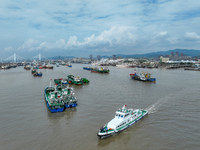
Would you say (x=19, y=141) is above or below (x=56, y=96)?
below

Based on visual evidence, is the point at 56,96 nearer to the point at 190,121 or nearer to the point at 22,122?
the point at 22,122

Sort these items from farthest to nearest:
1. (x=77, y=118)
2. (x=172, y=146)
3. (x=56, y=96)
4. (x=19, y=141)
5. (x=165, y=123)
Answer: (x=56, y=96) < (x=77, y=118) < (x=165, y=123) < (x=19, y=141) < (x=172, y=146)

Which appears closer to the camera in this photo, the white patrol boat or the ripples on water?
the ripples on water

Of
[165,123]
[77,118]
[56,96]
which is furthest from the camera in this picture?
[56,96]

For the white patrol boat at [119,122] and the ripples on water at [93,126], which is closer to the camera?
the ripples on water at [93,126]

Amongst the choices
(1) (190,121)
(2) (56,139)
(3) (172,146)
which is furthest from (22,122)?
(1) (190,121)

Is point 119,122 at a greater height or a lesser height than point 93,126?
greater

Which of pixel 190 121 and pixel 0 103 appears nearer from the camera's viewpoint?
pixel 190 121

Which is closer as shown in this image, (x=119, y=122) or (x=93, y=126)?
(x=119, y=122)
